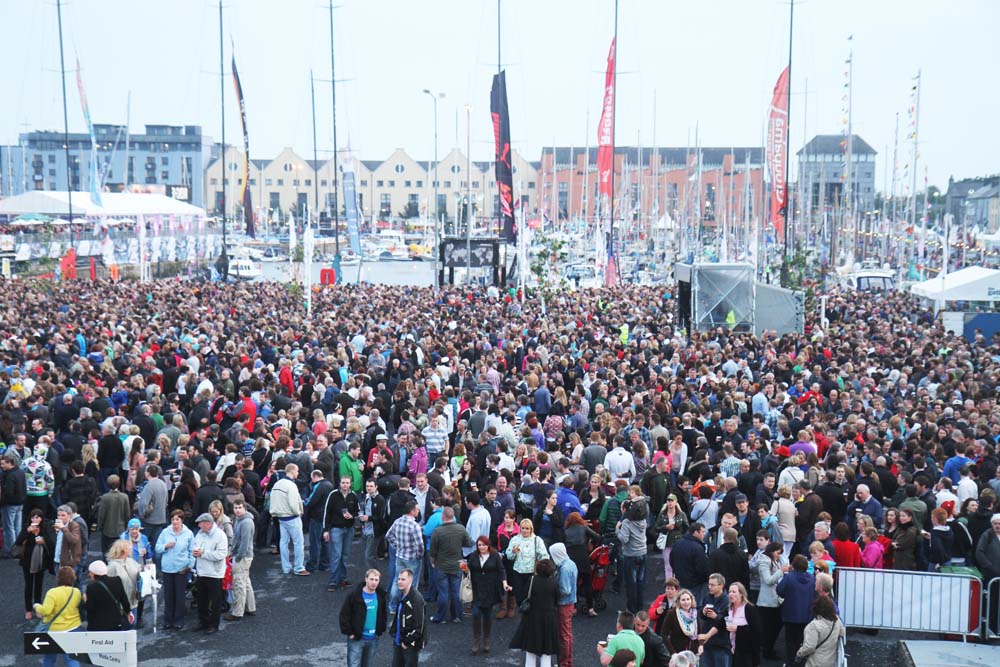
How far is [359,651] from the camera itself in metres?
8.32

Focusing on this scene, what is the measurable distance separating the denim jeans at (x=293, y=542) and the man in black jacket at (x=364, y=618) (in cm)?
342

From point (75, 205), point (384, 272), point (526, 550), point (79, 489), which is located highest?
point (75, 205)

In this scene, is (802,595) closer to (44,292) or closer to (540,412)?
(540,412)

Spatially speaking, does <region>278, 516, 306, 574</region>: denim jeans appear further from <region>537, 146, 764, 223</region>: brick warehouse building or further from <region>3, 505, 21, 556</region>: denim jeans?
<region>537, 146, 764, 223</region>: brick warehouse building

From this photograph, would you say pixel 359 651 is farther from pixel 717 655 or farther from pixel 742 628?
pixel 742 628

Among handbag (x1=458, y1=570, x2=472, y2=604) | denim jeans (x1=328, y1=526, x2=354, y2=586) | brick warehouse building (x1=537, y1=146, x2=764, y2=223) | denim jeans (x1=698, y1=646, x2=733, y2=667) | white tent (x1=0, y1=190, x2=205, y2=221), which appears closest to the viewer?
denim jeans (x1=698, y1=646, x2=733, y2=667)

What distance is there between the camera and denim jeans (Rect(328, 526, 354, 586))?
11.4 meters

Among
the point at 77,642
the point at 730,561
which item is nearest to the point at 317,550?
the point at 77,642

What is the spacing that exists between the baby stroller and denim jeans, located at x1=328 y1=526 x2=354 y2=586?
A: 8.73ft

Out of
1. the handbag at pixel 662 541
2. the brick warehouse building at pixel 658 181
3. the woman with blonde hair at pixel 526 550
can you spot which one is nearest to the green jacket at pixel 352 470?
the woman with blonde hair at pixel 526 550

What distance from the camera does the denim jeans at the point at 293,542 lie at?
456 inches

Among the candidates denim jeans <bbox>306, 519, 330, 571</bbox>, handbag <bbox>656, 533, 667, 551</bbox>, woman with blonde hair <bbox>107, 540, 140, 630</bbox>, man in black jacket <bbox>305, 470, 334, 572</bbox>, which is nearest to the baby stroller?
handbag <bbox>656, 533, 667, 551</bbox>

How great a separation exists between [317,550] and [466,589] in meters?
2.62

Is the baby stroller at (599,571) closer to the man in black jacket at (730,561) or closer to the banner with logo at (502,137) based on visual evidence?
the man in black jacket at (730,561)
